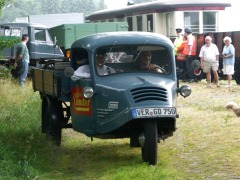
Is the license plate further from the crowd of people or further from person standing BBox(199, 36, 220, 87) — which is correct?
person standing BBox(199, 36, 220, 87)

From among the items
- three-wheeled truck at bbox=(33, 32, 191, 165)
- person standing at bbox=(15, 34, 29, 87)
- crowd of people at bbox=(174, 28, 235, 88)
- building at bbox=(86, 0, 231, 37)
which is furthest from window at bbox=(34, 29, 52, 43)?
three-wheeled truck at bbox=(33, 32, 191, 165)

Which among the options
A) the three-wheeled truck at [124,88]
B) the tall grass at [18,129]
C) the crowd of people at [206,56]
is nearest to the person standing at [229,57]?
the crowd of people at [206,56]

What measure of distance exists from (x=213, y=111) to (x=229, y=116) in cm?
113

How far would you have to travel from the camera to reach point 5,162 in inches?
341

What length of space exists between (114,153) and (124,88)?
1.63 meters

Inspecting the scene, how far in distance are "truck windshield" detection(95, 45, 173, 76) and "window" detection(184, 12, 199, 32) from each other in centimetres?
1876

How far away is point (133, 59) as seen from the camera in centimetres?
986

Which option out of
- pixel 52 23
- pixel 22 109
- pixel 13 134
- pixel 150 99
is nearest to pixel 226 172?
pixel 150 99

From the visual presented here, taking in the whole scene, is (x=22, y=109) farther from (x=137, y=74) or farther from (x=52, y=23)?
(x=52, y=23)

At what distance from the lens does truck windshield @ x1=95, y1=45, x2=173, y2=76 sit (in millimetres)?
9727

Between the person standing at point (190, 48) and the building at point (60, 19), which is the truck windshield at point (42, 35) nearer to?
the person standing at point (190, 48)

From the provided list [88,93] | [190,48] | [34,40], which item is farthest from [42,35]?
[88,93]

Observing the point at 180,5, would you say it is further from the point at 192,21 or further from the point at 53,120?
A: the point at 53,120

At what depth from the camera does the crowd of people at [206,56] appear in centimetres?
2077
